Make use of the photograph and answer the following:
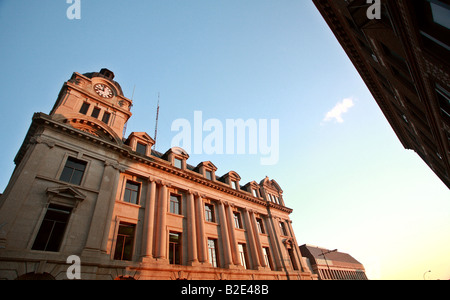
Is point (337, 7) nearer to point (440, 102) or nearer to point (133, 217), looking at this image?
point (440, 102)

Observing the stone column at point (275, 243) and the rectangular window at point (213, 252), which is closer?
the rectangular window at point (213, 252)

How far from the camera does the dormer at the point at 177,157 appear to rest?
23.3 meters

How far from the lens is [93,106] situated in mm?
19078

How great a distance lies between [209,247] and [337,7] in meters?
23.1

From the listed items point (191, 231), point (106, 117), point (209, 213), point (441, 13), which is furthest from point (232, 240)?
point (441, 13)

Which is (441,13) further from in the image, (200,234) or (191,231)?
(200,234)

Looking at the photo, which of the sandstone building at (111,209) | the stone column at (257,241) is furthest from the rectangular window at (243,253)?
the stone column at (257,241)

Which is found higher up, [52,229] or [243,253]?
[52,229]

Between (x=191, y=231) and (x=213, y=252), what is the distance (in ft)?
12.3

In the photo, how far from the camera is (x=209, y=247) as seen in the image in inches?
840

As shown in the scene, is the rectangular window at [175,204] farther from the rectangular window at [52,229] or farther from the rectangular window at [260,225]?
the rectangular window at [260,225]

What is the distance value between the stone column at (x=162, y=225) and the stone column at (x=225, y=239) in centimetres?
700
